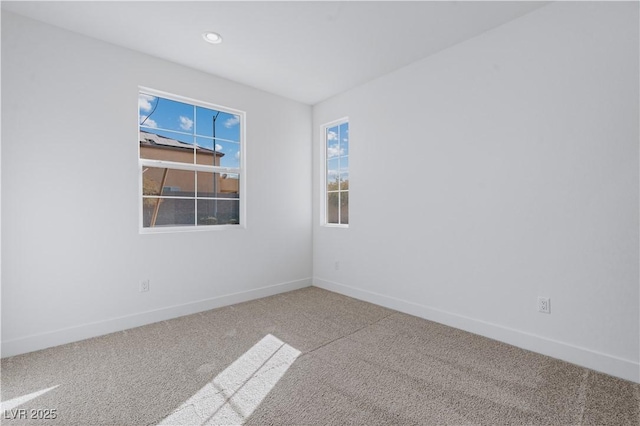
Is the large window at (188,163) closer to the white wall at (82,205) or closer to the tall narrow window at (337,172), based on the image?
the white wall at (82,205)

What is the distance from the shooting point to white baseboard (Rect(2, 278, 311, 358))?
2.36 metres

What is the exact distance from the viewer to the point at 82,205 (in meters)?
2.62

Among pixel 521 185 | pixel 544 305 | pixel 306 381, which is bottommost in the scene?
pixel 306 381

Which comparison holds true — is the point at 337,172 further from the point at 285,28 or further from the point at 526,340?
the point at 526,340

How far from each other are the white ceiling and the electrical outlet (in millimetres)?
2223

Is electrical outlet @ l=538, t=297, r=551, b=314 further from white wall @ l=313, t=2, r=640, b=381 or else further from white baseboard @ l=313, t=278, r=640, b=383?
white baseboard @ l=313, t=278, r=640, b=383

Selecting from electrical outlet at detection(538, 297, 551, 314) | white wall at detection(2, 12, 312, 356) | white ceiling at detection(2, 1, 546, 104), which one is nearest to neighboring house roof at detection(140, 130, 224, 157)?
white wall at detection(2, 12, 312, 356)

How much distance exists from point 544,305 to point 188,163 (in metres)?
3.52

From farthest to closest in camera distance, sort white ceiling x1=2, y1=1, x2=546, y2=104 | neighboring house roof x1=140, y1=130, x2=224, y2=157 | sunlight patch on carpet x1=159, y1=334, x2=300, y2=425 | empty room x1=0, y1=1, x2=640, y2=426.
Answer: neighboring house roof x1=140, y1=130, x2=224, y2=157, white ceiling x1=2, y1=1, x2=546, y2=104, empty room x1=0, y1=1, x2=640, y2=426, sunlight patch on carpet x1=159, y1=334, x2=300, y2=425

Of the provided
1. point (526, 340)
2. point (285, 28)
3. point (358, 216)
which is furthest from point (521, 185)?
point (285, 28)

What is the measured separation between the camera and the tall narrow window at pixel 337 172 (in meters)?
4.09

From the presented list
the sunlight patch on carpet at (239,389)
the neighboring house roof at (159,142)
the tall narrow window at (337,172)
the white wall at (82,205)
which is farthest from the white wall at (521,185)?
the neighboring house roof at (159,142)

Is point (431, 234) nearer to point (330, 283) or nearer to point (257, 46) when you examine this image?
point (330, 283)

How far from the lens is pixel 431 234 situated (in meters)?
3.07
